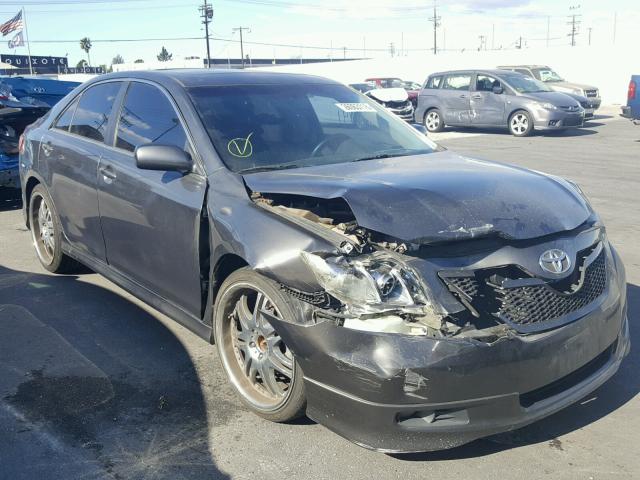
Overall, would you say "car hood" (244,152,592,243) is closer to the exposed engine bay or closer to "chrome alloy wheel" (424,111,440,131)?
the exposed engine bay

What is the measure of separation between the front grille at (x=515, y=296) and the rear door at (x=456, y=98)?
17008 mm

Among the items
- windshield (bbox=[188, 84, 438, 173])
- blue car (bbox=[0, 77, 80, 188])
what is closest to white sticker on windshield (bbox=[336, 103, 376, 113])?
windshield (bbox=[188, 84, 438, 173])

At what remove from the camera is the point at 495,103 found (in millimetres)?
18484

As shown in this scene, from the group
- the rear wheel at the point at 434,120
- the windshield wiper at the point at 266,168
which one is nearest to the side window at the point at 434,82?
the rear wheel at the point at 434,120

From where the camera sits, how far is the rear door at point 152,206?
147 inches

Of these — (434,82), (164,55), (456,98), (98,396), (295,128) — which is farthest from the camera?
(164,55)

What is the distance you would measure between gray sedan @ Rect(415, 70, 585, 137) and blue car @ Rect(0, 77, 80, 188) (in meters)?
12.3

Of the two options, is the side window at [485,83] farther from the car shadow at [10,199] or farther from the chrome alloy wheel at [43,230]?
the chrome alloy wheel at [43,230]

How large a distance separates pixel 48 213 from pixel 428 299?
13.8 feet

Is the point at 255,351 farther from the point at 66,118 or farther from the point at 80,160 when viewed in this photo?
the point at 66,118

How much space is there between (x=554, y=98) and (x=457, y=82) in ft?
9.80

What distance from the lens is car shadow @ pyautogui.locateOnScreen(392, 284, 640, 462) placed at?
9.98 ft

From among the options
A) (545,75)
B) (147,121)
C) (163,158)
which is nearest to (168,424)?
(163,158)

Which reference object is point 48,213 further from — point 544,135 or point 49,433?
point 544,135
